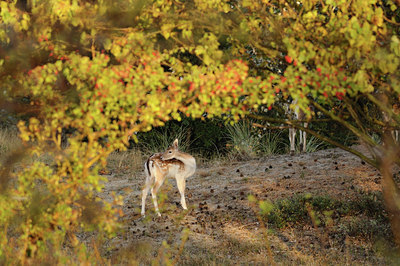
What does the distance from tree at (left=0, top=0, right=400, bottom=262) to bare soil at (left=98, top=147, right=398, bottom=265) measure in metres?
1.10

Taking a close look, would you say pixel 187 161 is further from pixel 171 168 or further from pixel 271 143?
pixel 271 143

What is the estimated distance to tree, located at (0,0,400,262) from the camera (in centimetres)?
505

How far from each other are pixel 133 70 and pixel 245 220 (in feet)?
18.9

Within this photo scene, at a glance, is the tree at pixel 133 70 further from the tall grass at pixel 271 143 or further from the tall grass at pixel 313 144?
the tall grass at pixel 313 144

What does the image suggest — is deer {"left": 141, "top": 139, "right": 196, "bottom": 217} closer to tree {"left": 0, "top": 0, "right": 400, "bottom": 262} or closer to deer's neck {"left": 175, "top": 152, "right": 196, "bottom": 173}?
deer's neck {"left": 175, "top": 152, "right": 196, "bottom": 173}

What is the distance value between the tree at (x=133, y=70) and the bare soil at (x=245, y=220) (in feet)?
3.61

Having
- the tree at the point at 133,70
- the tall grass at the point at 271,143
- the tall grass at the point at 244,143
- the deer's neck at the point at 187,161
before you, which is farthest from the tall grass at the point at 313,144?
the tree at the point at 133,70

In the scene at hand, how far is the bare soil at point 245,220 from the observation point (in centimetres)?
832

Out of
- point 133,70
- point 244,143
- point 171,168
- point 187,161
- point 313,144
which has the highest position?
point 133,70

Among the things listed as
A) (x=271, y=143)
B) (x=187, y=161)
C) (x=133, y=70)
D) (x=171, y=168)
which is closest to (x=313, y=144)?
(x=271, y=143)

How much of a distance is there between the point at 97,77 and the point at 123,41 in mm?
414

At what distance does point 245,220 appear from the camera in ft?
33.7

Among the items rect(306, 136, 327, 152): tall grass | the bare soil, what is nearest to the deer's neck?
the bare soil

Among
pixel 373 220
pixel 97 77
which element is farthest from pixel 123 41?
pixel 373 220
